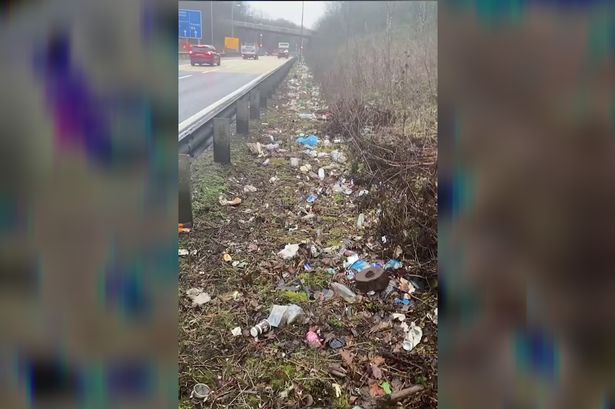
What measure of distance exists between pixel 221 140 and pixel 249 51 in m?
19.1

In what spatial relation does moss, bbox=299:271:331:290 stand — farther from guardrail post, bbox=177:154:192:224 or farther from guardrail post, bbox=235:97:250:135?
guardrail post, bbox=235:97:250:135

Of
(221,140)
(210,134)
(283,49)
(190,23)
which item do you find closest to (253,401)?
(221,140)

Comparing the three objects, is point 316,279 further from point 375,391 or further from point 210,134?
point 210,134

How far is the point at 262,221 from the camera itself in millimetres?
4262

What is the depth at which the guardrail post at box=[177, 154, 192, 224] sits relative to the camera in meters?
3.80

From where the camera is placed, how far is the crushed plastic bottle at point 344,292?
293 cm

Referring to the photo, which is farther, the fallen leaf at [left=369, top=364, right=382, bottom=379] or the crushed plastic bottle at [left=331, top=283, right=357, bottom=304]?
the crushed plastic bottle at [left=331, top=283, right=357, bottom=304]

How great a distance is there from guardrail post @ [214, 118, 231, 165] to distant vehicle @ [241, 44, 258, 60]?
16.9m

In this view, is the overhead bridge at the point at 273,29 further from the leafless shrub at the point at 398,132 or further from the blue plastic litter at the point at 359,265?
the blue plastic litter at the point at 359,265

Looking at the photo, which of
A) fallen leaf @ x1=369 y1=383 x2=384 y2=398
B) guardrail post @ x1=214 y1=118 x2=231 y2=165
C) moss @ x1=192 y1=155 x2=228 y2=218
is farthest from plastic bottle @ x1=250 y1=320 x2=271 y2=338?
guardrail post @ x1=214 y1=118 x2=231 y2=165

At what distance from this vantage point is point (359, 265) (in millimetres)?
3365
